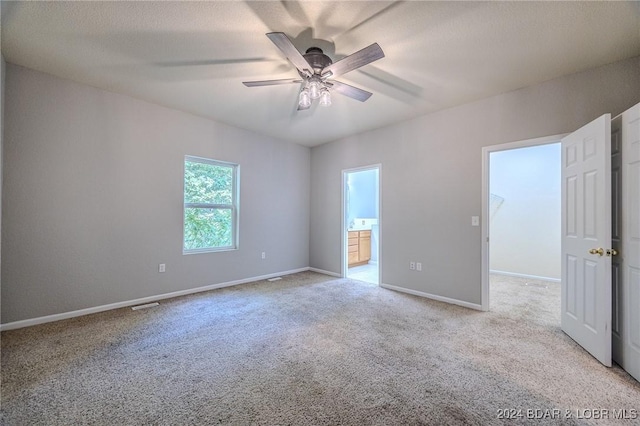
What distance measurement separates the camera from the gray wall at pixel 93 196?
2652mm

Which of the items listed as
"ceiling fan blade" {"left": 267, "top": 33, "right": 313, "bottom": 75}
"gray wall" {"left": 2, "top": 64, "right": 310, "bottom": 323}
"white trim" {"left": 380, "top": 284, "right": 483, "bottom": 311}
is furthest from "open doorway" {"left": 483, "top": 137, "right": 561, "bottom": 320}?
"gray wall" {"left": 2, "top": 64, "right": 310, "bottom": 323}

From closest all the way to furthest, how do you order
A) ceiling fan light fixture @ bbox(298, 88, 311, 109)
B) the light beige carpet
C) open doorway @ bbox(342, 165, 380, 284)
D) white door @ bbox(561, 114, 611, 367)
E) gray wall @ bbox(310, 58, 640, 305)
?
the light beige carpet
white door @ bbox(561, 114, 611, 367)
ceiling fan light fixture @ bbox(298, 88, 311, 109)
gray wall @ bbox(310, 58, 640, 305)
open doorway @ bbox(342, 165, 380, 284)

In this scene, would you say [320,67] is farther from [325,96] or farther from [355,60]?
[355,60]

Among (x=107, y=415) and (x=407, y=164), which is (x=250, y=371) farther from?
(x=407, y=164)

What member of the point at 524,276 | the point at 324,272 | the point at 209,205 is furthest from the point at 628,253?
the point at 209,205

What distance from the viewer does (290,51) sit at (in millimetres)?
1861

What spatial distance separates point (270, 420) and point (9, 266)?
3.08 metres

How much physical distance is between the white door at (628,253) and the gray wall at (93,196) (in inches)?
173

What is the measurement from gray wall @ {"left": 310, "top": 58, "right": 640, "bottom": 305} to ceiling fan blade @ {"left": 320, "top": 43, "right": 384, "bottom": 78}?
208cm

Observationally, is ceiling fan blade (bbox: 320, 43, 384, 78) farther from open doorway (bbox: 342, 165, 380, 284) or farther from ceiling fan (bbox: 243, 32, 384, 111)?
open doorway (bbox: 342, 165, 380, 284)

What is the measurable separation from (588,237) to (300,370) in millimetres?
2639

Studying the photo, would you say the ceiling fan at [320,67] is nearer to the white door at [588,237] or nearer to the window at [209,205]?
the white door at [588,237]

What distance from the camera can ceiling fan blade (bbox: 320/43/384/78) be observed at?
6.03 ft

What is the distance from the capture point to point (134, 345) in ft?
7.61
